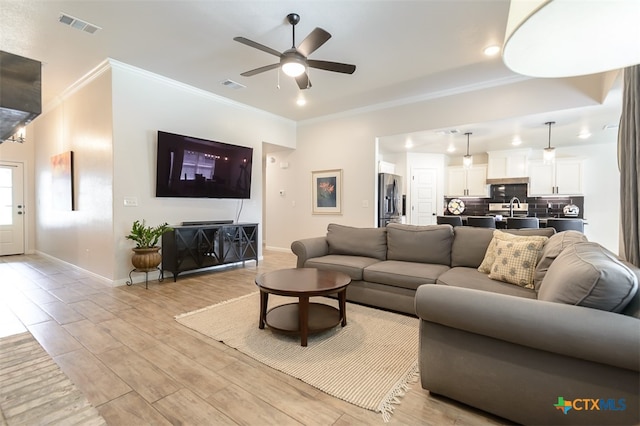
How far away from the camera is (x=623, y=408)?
1.22 meters

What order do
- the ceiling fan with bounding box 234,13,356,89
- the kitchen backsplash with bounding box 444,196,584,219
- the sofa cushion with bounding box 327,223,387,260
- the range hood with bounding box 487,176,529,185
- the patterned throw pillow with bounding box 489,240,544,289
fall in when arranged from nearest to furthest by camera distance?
the patterned throw pillow with bounding box 489,240,544,289
the ceiling fan with bounding box 234,13,356,89
the sofa cushion with bounding box 327,223,387,260
the kitchen backsplash with bounding box 444,196,584,219
the range hood with bounding box 487,176,529,185

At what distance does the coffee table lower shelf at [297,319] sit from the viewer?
239cm

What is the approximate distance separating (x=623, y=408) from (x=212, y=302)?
331cm

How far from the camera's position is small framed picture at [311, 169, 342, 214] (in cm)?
627

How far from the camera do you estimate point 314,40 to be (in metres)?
2.74

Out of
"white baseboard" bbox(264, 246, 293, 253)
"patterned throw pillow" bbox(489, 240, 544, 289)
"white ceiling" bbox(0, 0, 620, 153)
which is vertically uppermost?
"white ceiling" bbox(0, 0, 620, 153)

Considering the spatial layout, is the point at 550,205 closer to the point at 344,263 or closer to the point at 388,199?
the point at 388,199

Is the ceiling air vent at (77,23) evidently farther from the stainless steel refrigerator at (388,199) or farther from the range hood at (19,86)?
the stainless steel refrigerator at (388,199)

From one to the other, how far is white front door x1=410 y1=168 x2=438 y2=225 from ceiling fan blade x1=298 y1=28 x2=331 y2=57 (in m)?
5.95

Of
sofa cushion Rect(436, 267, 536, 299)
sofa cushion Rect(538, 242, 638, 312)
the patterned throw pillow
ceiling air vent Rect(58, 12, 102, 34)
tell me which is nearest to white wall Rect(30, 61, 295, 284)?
ceiling air vent Rect(58, 12, 102, 34)

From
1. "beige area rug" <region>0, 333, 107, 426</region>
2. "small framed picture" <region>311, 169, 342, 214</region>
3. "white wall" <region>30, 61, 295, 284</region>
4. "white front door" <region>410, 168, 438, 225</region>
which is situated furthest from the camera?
"white front door" <region>410, 168, 438, 225</region>

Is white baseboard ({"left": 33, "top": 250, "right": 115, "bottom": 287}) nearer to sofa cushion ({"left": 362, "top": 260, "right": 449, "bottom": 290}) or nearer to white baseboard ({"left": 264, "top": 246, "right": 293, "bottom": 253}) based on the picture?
sofa cushion ({"left": 362, "top": 260, "right": 449, "bottom": 290})

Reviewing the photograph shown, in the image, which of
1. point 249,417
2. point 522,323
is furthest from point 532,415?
point 249,417

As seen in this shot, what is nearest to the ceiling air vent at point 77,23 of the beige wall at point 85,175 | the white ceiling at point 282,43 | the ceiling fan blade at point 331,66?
the white ceiling at point 282,43
